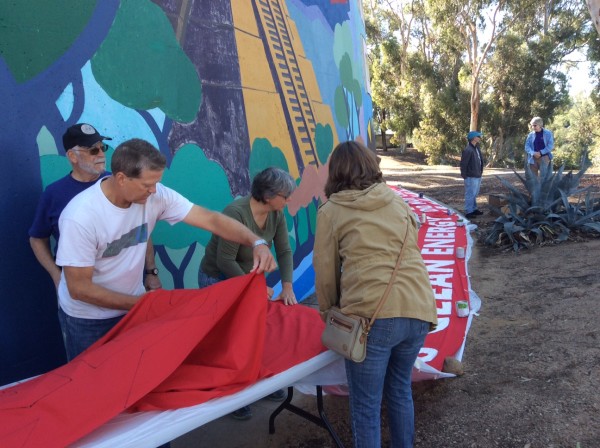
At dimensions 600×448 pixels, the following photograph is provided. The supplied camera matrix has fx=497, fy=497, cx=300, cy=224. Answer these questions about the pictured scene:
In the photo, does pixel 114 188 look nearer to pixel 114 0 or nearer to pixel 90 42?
pixel 90 42

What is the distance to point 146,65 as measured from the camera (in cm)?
338

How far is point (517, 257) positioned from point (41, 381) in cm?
636

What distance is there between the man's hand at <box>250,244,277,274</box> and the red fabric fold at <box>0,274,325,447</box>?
0.06 m

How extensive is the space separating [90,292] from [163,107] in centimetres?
178

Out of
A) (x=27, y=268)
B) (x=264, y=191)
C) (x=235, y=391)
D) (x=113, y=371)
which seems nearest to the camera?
(x=113, y=371)

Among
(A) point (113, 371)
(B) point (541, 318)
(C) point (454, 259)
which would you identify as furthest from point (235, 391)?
(C) point (454, 259)

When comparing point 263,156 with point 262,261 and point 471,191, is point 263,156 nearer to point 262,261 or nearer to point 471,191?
point 262,261

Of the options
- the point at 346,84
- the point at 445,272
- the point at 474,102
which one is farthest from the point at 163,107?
the point at 474,102

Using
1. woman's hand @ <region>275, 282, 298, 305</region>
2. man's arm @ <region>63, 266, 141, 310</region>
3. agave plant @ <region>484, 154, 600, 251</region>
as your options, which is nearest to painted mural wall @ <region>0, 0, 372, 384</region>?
man's arm @ <region>63, 266, 141, 310</region>

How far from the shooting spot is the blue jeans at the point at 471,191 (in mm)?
9828

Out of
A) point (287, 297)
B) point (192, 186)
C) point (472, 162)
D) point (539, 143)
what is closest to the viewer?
point (287, 297)

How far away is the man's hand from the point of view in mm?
2309

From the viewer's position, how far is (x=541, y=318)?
456 centimetres

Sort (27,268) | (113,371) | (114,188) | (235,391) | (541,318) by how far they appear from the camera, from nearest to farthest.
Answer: (113,371) → (235,391) → (114,188) → (27,268) → (541,318)
